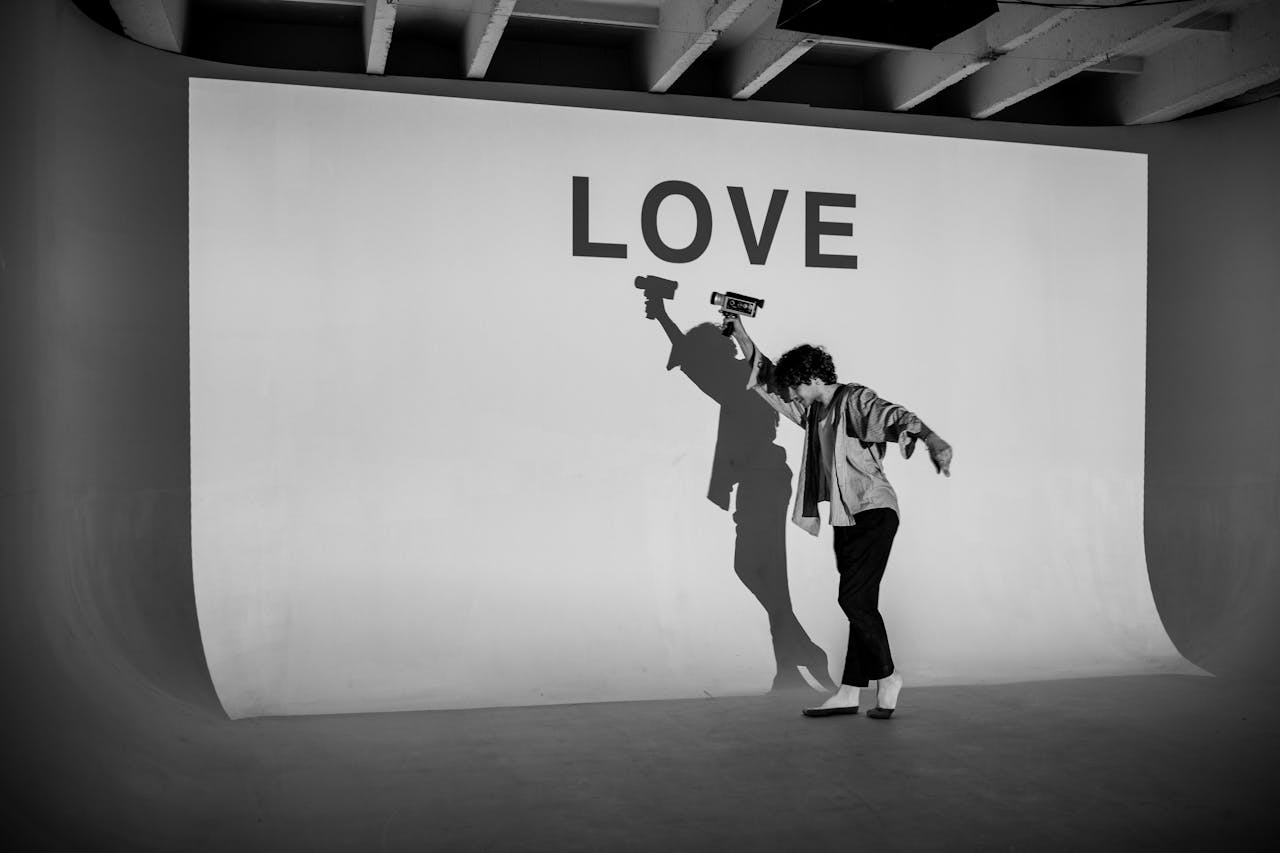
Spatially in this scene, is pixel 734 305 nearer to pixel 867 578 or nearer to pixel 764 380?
pixel 764 380

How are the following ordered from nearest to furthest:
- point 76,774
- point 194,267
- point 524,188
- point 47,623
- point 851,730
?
point 76,774 → point 47,623 → point 851,730 → point 194,267 → point 524,188

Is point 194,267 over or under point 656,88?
under

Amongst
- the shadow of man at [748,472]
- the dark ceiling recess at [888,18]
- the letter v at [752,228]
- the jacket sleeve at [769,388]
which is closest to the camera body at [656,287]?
the shadow of man at [748,472]

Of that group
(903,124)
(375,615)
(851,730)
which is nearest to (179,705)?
(375,615)

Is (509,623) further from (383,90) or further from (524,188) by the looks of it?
(383,90)

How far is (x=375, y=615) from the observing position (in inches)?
190

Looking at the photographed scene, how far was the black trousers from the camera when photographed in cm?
425

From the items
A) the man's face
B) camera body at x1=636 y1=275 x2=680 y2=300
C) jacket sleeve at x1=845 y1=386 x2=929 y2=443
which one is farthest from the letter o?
jacket sleeve at x1=845 y1=386 x2=929 y2=443

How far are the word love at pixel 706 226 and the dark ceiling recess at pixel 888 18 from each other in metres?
1.13

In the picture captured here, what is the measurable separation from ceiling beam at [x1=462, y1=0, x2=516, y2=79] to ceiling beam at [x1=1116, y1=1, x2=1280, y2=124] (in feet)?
11.0

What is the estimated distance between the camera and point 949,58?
16.7 ft

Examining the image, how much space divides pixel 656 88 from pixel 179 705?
3.43 meters

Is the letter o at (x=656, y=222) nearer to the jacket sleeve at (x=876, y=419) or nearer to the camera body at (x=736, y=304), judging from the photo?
the camera body at (x=736, y=304)

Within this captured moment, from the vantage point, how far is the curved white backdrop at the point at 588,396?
475 centimetres
